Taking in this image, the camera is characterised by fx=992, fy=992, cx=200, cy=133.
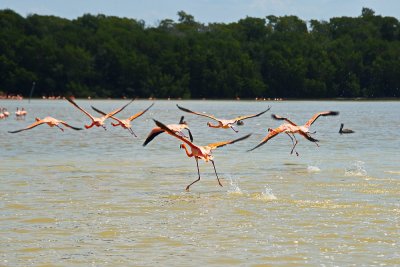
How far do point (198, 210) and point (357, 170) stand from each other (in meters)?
8.06

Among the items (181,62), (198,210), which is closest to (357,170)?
(198,210)

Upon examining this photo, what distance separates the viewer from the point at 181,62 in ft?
472

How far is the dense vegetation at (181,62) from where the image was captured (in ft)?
436

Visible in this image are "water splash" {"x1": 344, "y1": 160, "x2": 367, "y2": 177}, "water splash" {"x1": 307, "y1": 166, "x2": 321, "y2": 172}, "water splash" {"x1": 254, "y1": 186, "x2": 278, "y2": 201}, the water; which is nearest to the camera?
the water

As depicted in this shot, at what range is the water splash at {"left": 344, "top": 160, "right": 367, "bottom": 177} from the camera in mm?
23297

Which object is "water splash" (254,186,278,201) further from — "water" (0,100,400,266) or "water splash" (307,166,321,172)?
"water splash" (307,166,321,172)

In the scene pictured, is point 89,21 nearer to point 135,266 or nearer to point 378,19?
point 378,19

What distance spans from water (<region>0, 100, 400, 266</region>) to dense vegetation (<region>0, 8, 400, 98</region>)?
10467 cm

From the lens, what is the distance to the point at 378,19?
18638 centimetres

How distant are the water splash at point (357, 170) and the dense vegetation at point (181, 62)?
4225 inches

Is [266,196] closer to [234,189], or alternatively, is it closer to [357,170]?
[234,189]

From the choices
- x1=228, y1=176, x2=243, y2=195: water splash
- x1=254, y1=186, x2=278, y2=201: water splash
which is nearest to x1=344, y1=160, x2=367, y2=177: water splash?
x1=228, y1=176, x2=243, y2=195: water splash

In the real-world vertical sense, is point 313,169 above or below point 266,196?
below

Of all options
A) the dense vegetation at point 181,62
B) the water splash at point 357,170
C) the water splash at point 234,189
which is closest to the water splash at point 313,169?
the water splash at point 357,170
